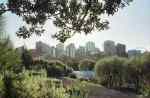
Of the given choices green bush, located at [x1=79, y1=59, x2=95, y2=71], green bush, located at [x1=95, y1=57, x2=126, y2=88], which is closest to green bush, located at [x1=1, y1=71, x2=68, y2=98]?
green bush, located at [x1=95, y1=57, x2=126, y2=88]

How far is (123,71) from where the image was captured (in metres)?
29.4

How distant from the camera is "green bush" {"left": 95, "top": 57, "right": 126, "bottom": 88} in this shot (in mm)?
29516

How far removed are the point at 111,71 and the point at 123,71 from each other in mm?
1232

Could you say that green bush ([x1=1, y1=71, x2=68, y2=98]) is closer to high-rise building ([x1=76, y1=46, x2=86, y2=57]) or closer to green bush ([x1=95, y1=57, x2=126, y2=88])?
green bush ([x1=95, y1=57, x2=126, y2=88])

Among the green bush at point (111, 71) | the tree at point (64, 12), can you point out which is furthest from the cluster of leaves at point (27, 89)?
the green bush at point (111, 71)

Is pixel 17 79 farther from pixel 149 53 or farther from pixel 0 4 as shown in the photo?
pixel 149 53

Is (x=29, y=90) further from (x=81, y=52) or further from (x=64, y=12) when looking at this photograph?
(x=81, y=52)

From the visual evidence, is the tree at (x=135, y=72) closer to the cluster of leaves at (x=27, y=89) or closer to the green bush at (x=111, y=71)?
the green bush at (x=111, y=71)

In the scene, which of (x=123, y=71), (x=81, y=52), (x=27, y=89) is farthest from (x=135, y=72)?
(x=81, y=52)

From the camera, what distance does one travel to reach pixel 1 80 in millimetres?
11328

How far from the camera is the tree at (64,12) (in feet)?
15.7

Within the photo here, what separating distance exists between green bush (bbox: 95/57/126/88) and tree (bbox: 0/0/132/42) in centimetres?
2433

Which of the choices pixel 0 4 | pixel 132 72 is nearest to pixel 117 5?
pixel 0 4

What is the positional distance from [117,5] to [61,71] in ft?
110
